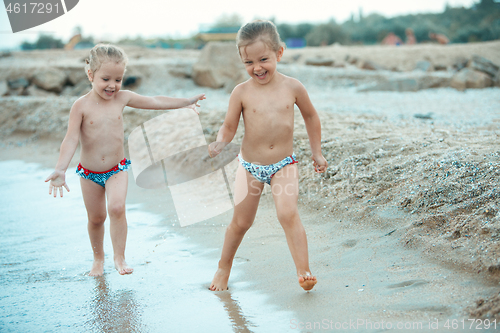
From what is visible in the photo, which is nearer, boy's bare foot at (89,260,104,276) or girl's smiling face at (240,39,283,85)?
girl's smiling face at (240,39,283,85)

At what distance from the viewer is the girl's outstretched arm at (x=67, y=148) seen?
2.75m

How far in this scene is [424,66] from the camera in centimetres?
1599

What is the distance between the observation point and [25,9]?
175 inches

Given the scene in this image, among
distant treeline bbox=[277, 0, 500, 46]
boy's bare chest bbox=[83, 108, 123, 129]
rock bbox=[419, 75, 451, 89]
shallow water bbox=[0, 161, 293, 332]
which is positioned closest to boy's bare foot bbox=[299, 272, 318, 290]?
shallow water bbox=[0, 161, 293, 332]

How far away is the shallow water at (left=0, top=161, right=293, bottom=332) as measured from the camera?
239 centimetres

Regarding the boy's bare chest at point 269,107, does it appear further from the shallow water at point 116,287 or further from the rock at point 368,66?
the rock at point 368,66

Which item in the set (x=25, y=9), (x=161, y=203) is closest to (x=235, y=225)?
(x=161, y=203)

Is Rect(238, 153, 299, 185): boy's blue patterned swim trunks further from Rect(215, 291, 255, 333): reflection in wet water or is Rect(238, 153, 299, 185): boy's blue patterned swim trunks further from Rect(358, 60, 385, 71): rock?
Rect(358, 60, 385, 71): rock

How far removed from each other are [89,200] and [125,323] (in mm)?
1060

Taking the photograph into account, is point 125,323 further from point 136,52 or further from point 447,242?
point 136,52

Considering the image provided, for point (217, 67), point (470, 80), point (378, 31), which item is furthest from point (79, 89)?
point (378, 31)

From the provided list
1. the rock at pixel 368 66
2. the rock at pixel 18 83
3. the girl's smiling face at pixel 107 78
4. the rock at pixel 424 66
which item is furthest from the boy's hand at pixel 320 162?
the rock at pixel 424 66

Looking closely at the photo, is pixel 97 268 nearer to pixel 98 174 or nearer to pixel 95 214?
pixel 95 214

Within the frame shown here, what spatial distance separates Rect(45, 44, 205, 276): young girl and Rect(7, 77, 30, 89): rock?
11.4m
